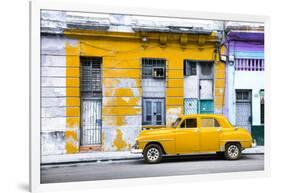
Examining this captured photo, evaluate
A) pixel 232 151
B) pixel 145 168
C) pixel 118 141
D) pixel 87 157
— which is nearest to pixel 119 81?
pixel 118 141

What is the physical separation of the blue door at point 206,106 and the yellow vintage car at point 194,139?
0.06m

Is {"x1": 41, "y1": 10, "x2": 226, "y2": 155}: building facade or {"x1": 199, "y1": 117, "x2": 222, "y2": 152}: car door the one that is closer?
{"x1": 41, "y1": 10, "x2": 226, "y2": 155}: building facade

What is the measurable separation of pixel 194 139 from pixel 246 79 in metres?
1.26

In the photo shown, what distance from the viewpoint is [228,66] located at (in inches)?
285

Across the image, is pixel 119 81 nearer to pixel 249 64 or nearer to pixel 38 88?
pixel 38 88

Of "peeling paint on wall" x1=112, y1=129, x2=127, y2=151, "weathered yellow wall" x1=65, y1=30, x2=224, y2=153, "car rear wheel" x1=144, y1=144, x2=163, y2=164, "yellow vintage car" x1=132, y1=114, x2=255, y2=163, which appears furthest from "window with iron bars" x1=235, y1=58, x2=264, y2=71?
"peeling paint on wall" x1=112, y1=129, x2=127, y2=151

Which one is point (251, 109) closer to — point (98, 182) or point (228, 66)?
point (228, 66)

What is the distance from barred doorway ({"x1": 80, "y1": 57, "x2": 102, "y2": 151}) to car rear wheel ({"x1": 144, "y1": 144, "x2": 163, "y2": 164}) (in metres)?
0.67

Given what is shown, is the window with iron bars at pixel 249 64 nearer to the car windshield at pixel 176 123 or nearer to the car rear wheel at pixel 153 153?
the car windshield at pixel 176 123

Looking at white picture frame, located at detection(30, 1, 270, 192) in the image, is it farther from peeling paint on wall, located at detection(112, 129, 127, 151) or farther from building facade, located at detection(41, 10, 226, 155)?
peeling paint on wall, located at detection(112, 129, 127, 151)

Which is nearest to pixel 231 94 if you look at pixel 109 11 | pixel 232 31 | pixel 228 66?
pixel 228 66

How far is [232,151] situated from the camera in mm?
7211

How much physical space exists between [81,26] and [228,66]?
2.25 meters

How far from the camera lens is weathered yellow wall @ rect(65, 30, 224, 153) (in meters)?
6.50
